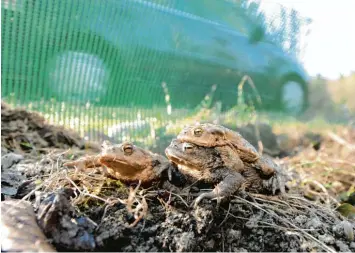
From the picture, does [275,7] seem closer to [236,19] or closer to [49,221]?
[236,19]

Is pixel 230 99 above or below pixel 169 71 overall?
below

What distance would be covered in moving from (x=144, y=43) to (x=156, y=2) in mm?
367

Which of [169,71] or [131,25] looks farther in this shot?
[169,71]

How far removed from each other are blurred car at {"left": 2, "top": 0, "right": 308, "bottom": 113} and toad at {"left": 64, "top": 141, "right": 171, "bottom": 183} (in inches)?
87.6

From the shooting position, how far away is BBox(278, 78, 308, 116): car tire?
5.95 m

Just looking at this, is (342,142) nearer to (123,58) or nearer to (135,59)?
(135,59)

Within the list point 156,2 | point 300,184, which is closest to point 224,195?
point 300,184

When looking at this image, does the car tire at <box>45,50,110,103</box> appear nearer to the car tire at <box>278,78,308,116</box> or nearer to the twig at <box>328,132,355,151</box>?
the twig at <box>328,132,355,151</box>

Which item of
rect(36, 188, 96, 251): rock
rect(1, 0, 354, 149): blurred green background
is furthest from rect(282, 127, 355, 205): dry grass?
rect(36, 188, 96, 251): rock

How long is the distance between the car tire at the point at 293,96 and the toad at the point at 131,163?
4498 mm

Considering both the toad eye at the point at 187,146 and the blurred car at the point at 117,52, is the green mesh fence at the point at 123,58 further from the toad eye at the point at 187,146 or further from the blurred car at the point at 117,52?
the toad eye at the point at 187,146

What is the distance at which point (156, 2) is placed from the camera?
4117mm

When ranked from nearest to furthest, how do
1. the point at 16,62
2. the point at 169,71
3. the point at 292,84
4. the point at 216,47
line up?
the point at 16,62 < the point at 169,71 < the point at 216,47 < the point at 292,84

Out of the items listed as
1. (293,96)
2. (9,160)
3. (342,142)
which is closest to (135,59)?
(9,160)
